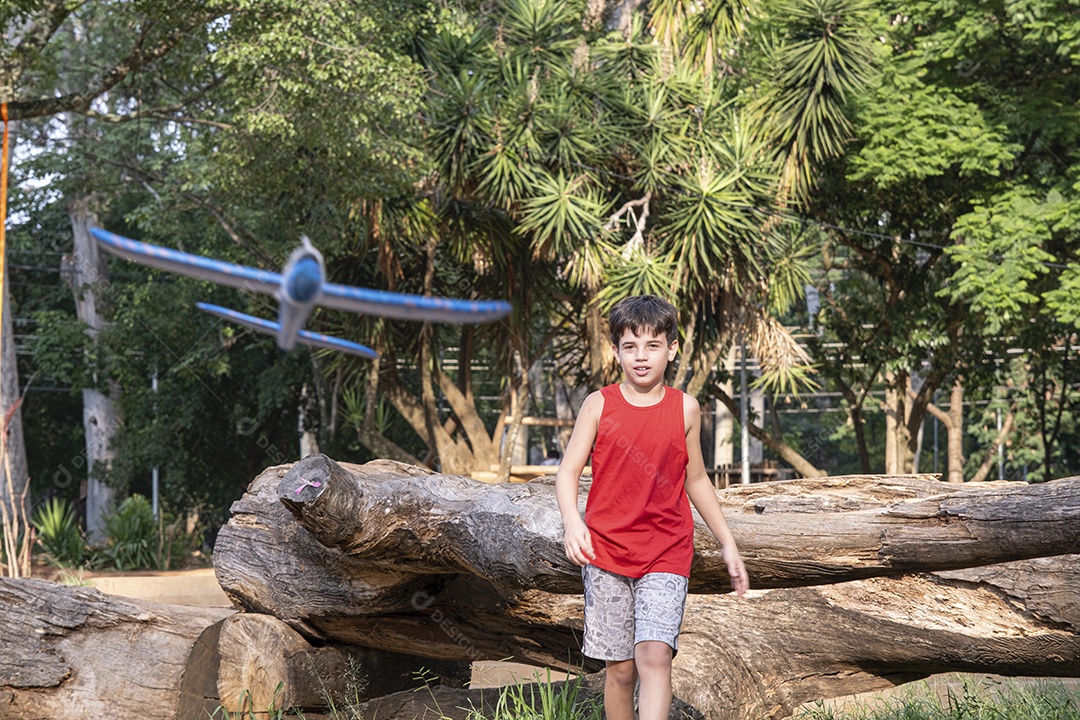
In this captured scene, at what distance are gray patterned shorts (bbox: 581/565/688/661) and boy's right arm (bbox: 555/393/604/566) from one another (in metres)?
0.11

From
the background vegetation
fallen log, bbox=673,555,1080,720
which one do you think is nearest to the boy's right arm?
fallen log, bbox=673,555,1080,720

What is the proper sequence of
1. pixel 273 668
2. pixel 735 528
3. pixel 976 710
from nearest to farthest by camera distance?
1. pixel 735 528
2. pixel 273 668
3. pixel 976 710

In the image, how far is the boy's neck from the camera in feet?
10.6

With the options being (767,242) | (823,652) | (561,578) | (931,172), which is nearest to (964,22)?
(931,172)

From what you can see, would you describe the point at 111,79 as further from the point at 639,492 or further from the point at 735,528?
the point at 639,492

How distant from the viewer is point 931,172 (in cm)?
1353

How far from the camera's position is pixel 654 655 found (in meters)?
3.06

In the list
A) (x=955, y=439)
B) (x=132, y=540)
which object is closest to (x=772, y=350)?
(x=955, y=439)

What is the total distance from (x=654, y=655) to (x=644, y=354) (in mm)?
828

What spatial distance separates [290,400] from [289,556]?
16.9 m

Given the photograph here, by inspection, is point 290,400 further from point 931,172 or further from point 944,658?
point 944,658

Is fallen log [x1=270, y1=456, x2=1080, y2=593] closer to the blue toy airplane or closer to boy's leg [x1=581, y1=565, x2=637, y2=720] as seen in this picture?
boy's leg [x1=581, y1=565, x2=637, y2=720]

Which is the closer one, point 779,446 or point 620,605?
point 620,605

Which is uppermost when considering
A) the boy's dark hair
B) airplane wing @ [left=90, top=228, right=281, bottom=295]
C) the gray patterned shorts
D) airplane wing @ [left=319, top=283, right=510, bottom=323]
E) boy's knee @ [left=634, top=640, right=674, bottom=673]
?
the boy's dark hair
